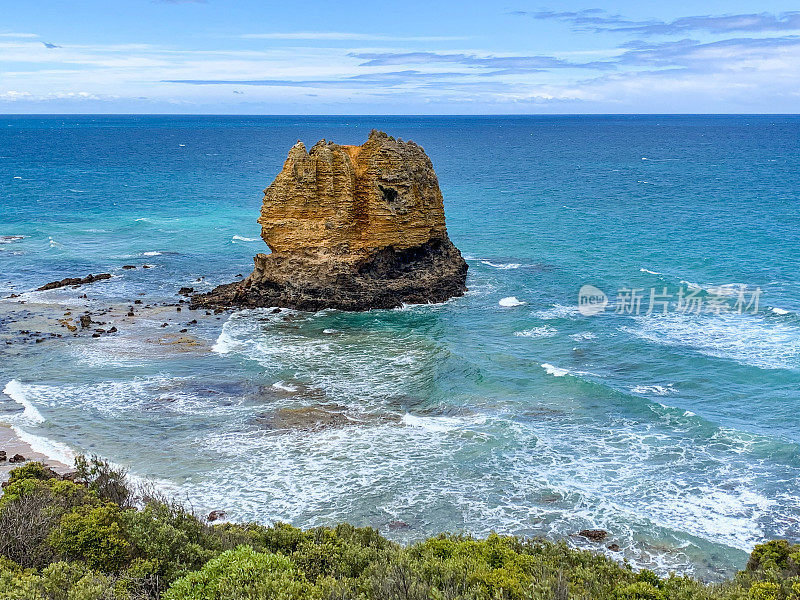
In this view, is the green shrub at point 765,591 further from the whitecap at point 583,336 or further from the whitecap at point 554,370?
the whitecap at point 583,336

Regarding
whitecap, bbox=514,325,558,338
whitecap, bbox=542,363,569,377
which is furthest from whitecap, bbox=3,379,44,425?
whitecap, bbox=514,325,558,338

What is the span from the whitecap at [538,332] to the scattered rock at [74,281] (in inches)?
1370

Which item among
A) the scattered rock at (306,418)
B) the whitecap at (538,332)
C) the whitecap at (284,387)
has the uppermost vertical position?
the whitecap at (538,332)

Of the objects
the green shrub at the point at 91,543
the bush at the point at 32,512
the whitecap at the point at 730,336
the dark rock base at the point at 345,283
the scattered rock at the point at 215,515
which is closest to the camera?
the green shrub at the point at 91,543

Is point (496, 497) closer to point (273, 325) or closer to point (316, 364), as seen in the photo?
point (316, 364)

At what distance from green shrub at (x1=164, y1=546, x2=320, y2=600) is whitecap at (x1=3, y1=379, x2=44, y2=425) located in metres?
22.1

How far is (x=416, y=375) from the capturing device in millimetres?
40719

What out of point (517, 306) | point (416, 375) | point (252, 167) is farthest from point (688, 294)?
point (252, 167)

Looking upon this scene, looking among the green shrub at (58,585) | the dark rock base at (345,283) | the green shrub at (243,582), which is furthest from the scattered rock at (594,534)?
the dark rock base at (345,283)

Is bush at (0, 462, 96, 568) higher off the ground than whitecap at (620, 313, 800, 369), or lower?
higher

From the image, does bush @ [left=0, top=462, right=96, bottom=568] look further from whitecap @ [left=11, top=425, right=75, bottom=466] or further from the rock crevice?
the rock crevice

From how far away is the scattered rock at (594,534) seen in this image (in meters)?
25.9

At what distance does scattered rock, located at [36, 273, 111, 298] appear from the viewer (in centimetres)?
5923

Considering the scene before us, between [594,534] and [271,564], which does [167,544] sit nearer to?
[271,564]
